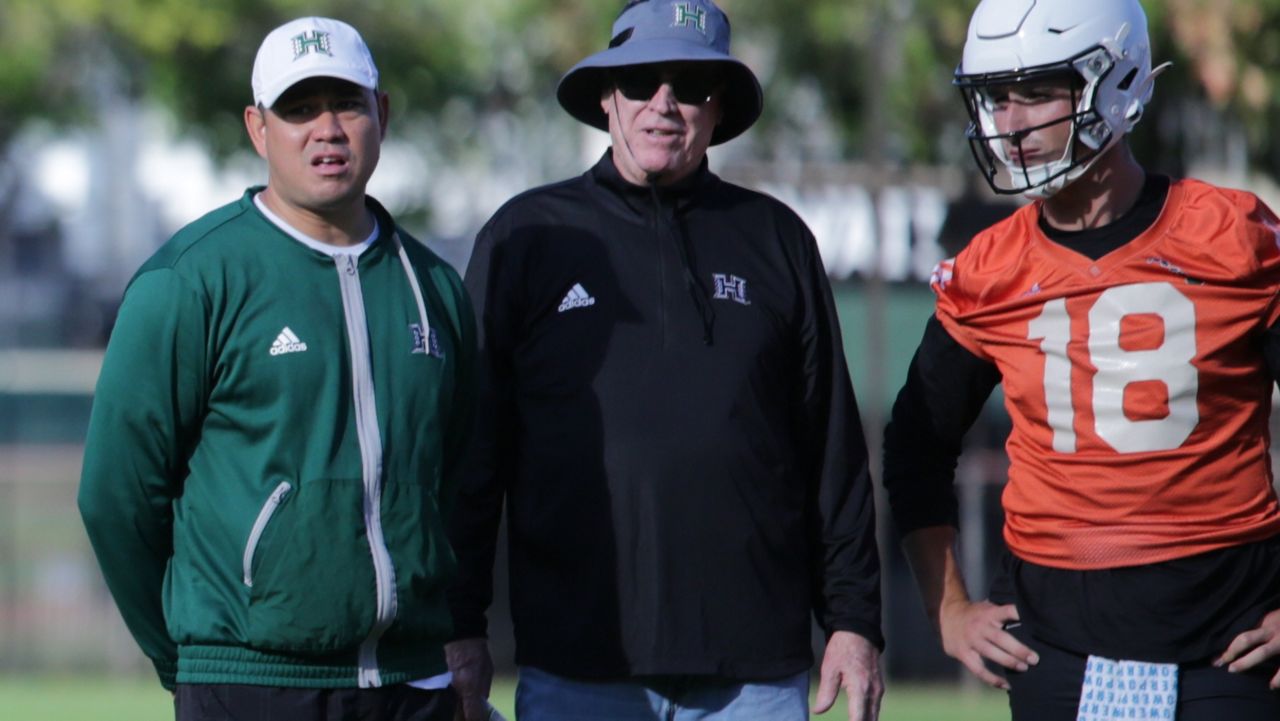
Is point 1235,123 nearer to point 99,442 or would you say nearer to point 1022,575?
point 1022,575

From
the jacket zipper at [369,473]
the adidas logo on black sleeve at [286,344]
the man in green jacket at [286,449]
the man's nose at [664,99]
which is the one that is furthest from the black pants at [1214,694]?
the adidas logo on black sleeve at [286,344]

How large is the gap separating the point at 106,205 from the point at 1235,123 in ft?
83.3

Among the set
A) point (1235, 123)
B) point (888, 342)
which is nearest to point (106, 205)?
point (888, 342)

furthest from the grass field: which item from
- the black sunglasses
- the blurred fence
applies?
the black sunglasses

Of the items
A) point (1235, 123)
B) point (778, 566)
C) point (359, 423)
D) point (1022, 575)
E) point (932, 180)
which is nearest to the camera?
point (359, 423)

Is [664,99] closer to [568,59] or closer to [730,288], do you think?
[730,288]

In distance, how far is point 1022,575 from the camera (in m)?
4.39

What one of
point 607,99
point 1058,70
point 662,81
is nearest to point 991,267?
point 1058,70

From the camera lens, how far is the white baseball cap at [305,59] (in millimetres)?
4145

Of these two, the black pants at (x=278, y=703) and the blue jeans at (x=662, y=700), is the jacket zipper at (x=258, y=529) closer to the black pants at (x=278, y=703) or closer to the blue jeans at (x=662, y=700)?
the black pants at (x=278, y=703)

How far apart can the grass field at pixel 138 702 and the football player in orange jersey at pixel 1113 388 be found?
691 centimetres

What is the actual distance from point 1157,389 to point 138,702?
10.3m

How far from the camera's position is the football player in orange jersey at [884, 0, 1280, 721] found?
13.4ft

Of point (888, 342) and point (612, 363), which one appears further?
point (888, 342)
